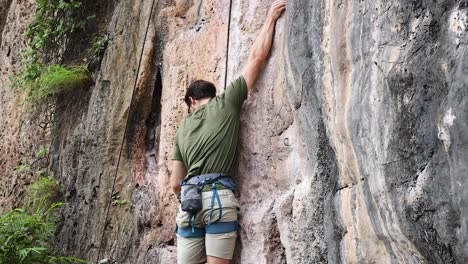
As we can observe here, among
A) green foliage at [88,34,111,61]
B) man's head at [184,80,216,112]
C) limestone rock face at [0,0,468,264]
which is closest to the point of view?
limestone rock face at [0,0,468,264]

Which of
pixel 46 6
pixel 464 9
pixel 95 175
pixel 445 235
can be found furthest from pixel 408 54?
pixel 46 6

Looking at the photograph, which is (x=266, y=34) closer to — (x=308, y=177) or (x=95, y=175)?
(x=308, y=177)

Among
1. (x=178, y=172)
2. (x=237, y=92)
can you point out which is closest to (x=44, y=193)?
(x=178, y=172)

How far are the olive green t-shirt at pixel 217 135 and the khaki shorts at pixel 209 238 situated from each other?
23 cm

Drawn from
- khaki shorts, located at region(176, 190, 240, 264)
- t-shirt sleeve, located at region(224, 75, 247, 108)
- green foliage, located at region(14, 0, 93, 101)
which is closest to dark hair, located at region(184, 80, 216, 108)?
t-shirt sleeve, located at region(224, 75, 247, 108)

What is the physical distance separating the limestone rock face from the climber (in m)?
0.14

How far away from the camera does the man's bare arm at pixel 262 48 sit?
5547mm

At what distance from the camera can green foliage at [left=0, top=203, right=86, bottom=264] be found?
7.16 metres

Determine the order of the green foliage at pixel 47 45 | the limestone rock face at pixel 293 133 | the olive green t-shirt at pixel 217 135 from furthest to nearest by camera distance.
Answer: the green foliage at pixel 47 45
the olive green t-shirt at pixel 217 135
the limestone rock face at pixel 293 133

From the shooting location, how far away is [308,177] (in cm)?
481

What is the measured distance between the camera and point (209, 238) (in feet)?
17.5

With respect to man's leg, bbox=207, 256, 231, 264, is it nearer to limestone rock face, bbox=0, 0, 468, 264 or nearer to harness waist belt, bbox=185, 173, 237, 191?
limestone rock face, bbox=0, 0, 468, 264

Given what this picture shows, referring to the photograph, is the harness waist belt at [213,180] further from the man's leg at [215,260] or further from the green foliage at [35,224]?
the green foliage at [35,224]

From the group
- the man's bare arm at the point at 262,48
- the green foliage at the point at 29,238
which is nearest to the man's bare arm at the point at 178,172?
the man's bare arm at the point at 262,48
